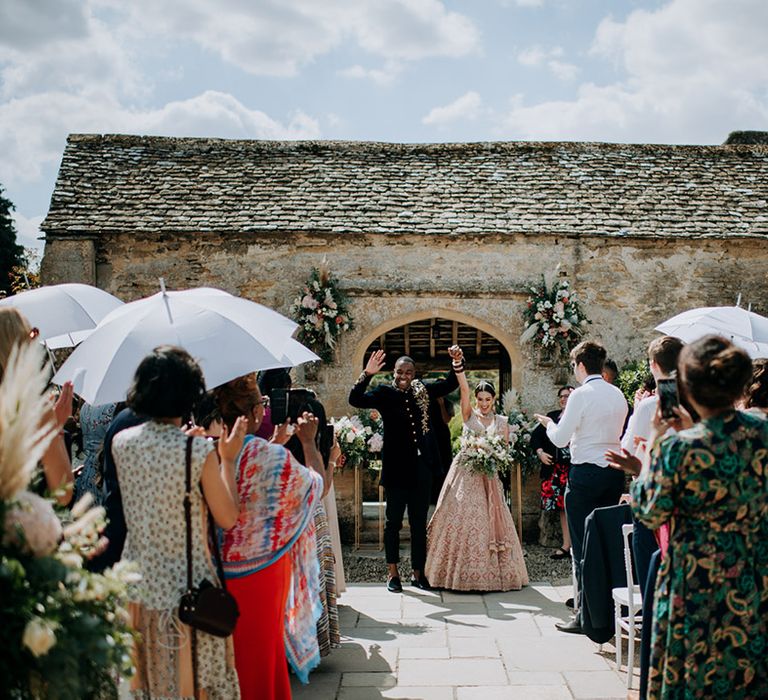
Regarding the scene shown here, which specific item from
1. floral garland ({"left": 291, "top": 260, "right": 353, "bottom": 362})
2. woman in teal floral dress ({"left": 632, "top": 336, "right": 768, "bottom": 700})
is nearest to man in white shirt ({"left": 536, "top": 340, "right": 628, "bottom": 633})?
Result: woman in teal floral dress ({"left": 632, "top": 336, "right": 768, "bottom": 700})

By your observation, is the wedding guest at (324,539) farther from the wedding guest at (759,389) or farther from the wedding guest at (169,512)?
the wedding guest at (759,389)

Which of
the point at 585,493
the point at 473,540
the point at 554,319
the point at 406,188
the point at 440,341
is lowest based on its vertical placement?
the point at 473,540

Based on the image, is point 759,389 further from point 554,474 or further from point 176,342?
point 554,474

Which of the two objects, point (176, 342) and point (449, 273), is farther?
point (449, 273)

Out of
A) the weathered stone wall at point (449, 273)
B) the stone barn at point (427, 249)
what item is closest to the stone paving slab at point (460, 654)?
the stone barn at point (427, 249)

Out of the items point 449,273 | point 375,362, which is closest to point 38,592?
point 375,362

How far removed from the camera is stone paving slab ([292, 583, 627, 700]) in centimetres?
453

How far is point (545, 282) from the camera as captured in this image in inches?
413

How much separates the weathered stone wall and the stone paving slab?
14.7ft

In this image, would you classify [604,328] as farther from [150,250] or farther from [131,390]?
[131,390]

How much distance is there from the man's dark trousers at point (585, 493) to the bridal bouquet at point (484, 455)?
1350 mm

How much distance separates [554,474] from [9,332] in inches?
272

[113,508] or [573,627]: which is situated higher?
[113,508]

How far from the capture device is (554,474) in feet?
29.3
